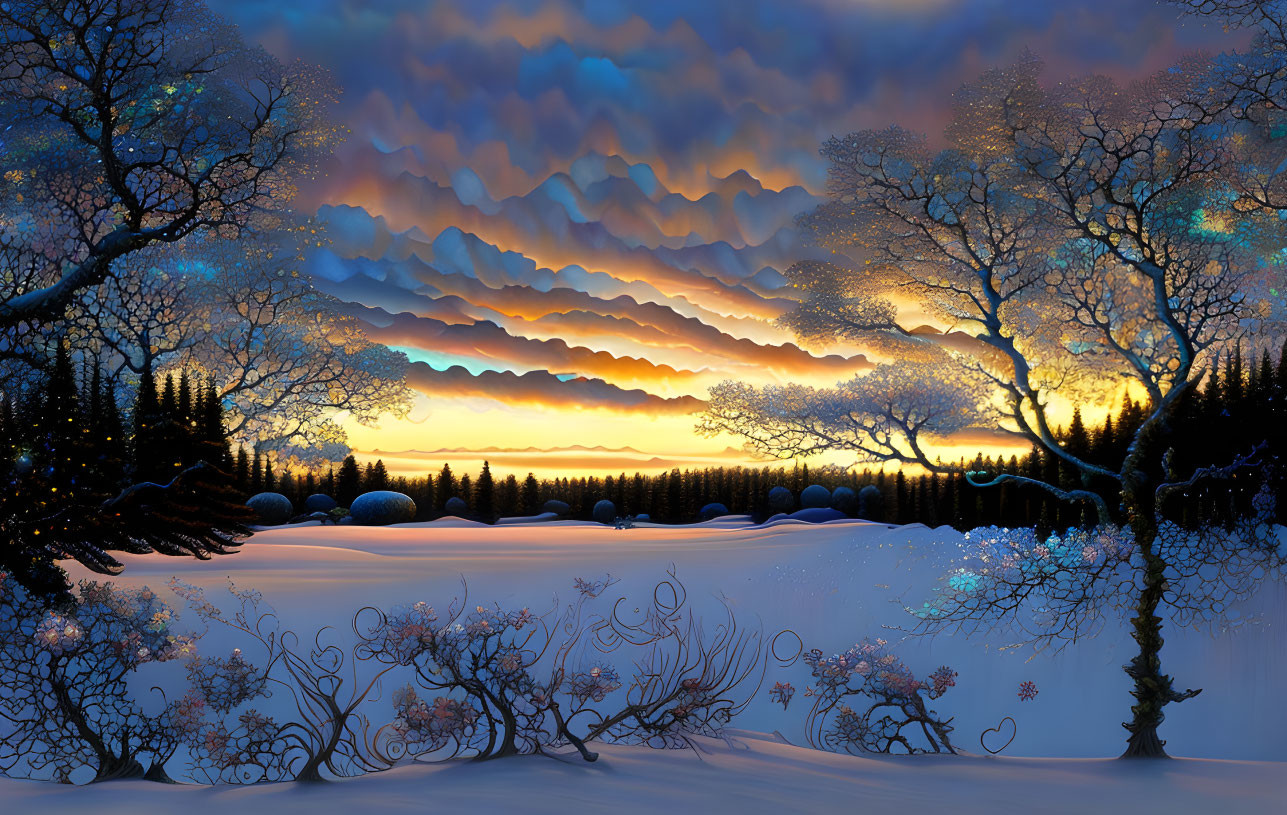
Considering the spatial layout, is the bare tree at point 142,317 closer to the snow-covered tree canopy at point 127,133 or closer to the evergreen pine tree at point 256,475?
the snow-covered tree canopy at point 127,133

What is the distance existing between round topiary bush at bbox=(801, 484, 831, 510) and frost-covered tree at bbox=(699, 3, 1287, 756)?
1654 millimetres

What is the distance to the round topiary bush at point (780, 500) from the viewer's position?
11273 millimetres

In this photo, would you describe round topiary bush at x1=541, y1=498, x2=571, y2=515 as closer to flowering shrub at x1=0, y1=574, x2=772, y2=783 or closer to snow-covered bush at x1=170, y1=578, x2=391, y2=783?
flowering shrub at x1=0, y1=574, x2=772, y2=783

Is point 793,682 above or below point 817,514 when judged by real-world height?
below

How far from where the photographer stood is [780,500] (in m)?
11.3

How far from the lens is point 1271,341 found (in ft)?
28.5

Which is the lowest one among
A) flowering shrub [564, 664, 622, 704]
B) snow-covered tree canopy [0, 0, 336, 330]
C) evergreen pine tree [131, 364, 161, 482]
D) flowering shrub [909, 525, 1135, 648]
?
flowering shrub [564, 664, 622, 704]

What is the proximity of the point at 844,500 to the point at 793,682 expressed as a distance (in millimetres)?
4189

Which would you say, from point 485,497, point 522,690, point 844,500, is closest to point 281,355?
point 485,497

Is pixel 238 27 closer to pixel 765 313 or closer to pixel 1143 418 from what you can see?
pixel 765 313

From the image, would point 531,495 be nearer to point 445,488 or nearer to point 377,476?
point 445,488

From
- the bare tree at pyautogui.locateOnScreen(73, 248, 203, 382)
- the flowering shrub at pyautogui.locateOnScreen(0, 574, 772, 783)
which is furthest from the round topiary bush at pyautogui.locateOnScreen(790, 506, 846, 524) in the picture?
the bare tree at pyautogui.locateOnScreen(73, 248, 203, 382)

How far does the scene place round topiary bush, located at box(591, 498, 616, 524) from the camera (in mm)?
11281

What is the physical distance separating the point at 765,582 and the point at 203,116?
8.04m
